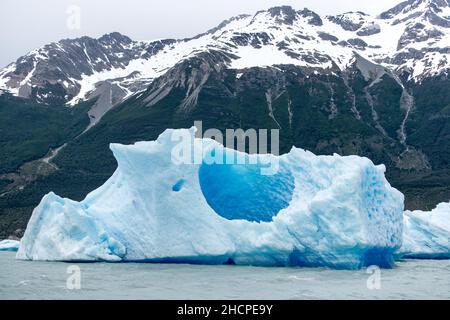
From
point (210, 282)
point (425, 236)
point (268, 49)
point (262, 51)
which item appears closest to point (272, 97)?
point (262, 51)

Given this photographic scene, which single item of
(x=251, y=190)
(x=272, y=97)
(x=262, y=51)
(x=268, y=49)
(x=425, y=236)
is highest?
(x=268, y=49)

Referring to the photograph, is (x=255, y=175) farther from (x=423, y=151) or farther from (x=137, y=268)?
(x=423, y=151)

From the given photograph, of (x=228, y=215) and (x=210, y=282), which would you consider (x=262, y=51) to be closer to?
(x=228, y=215)

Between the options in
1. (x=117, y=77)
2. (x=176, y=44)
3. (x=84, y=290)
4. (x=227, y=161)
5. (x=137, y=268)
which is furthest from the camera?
(x=176, y=44)

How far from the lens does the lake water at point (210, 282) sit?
45.1ft

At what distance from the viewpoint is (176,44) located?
572ft

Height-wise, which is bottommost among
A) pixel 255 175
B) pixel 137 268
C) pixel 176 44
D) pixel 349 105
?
pixel 137 268

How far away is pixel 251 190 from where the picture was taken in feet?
70.0

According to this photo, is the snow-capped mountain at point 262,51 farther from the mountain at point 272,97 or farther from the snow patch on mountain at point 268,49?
the mountain at point 272,97

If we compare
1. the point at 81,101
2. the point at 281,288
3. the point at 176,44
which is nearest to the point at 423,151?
the point at 81,101

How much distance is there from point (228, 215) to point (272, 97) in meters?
79.2

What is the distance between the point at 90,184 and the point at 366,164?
48033 millimetres

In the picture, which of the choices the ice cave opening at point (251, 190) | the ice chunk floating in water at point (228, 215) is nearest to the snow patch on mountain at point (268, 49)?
the ice cave opening at point (251, 190)
